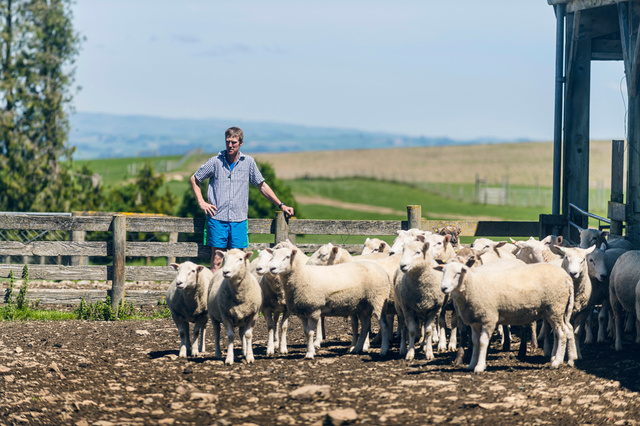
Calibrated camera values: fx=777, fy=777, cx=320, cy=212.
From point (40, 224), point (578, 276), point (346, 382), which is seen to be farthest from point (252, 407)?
point (40, 224)

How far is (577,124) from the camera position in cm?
1373

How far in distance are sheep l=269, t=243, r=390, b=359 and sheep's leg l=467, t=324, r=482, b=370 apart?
1.27 metres

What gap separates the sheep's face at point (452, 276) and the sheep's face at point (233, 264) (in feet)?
7.65

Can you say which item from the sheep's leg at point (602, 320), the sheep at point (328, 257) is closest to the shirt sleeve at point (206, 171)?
the sheep at point (328, 257)

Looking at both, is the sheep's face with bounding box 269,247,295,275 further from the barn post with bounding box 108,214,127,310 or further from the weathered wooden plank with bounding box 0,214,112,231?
the weathered wooden plank with bounding box 0,214,112,231

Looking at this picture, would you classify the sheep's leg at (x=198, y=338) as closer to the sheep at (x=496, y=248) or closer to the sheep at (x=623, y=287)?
the sheep at (x=496, y=248)

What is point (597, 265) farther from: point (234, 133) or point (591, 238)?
point (234, 133)

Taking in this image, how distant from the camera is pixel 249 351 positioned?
9.14m

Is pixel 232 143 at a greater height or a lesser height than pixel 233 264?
greater

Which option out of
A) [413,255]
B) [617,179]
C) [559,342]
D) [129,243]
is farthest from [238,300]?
[617,179]

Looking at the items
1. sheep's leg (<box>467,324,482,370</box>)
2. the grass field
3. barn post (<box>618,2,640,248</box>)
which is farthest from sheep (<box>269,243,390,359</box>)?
the grass field

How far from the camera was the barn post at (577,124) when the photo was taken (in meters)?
13.6

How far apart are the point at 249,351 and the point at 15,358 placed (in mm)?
2817

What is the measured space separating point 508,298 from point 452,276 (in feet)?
2.62
